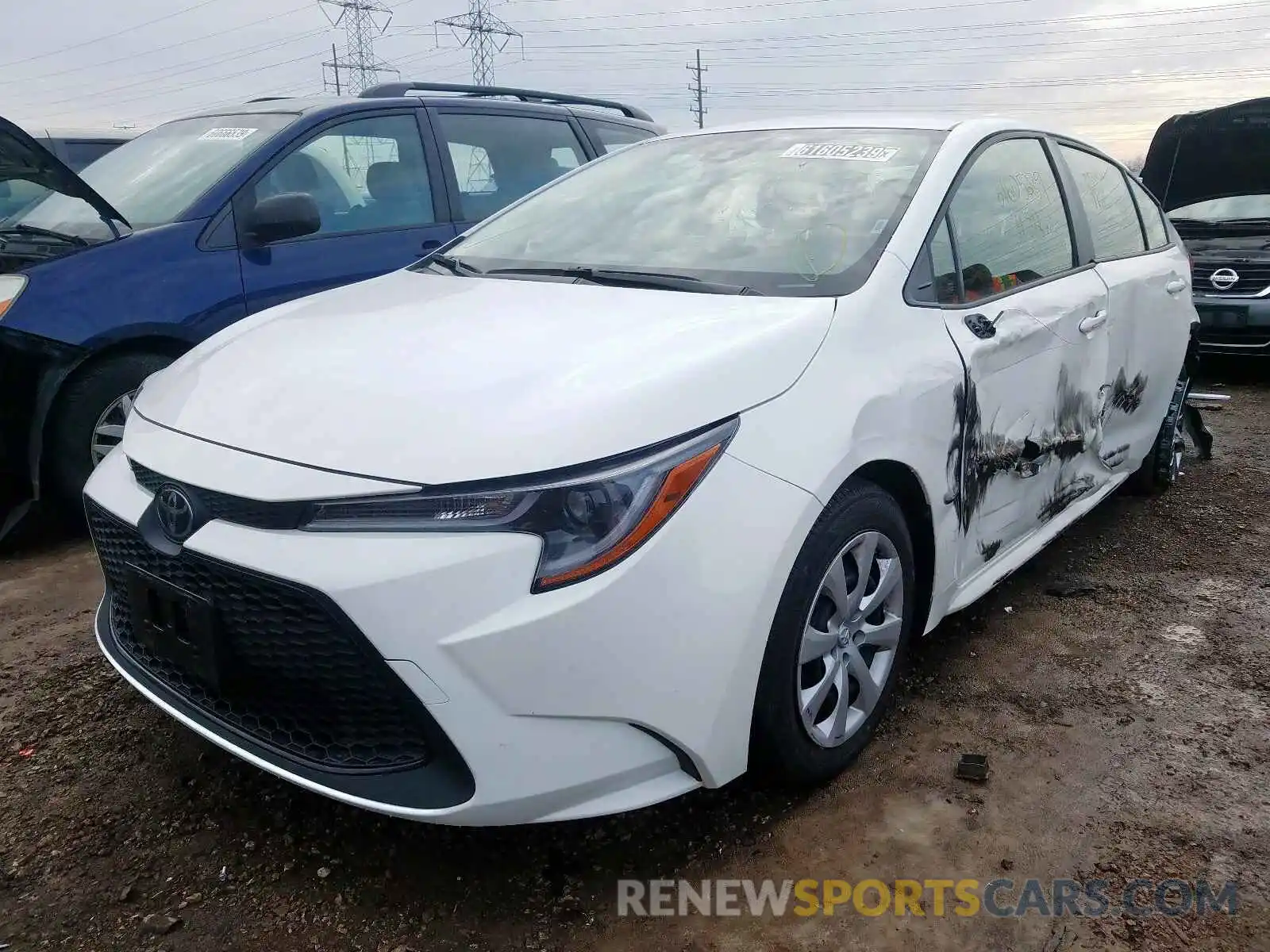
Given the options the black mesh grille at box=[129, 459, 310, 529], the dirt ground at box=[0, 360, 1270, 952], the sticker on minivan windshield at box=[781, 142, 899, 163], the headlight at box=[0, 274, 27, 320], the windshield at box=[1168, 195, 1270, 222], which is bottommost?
the dirt ground at box=[0, 360, 1270, 952]

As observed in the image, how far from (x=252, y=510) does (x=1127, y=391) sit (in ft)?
10.1

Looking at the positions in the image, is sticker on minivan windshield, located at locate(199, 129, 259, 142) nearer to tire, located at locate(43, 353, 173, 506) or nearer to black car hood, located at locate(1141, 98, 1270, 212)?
tire, located at locate(43, 353, 173, 506)

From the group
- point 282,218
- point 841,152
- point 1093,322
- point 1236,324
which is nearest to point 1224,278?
point 1236,324

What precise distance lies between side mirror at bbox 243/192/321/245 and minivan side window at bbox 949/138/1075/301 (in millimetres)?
2491

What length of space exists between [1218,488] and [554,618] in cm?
411

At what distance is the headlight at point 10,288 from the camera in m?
3.49

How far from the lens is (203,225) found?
12.8ft

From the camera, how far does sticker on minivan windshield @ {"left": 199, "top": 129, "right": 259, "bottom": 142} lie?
4.31 m

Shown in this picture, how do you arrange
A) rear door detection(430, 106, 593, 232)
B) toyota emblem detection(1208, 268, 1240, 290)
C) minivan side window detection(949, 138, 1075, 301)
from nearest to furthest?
minivan side window detection(949, 138, 1075, 301) < rear door detection(430, 106, 593, 232) < toyota emblem detection(1208, 268, 1240, 290)

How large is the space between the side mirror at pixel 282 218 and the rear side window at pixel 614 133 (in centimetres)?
193

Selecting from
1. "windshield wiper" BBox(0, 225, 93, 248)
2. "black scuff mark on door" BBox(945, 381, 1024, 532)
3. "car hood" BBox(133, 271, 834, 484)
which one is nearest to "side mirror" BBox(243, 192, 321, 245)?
"windshield wiper" BBox(0, 225, 93, 248)

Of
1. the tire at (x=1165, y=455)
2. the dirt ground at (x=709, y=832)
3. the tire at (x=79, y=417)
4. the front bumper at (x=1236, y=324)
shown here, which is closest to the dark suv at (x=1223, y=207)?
the front bumper at (x=1236, y=324)

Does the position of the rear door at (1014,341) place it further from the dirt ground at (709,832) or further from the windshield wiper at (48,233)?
the windshield wiper at (48,233)

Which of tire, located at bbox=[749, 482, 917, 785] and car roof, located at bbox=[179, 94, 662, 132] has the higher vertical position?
car roof, located at bbox=[179, 94, 662, 132]
